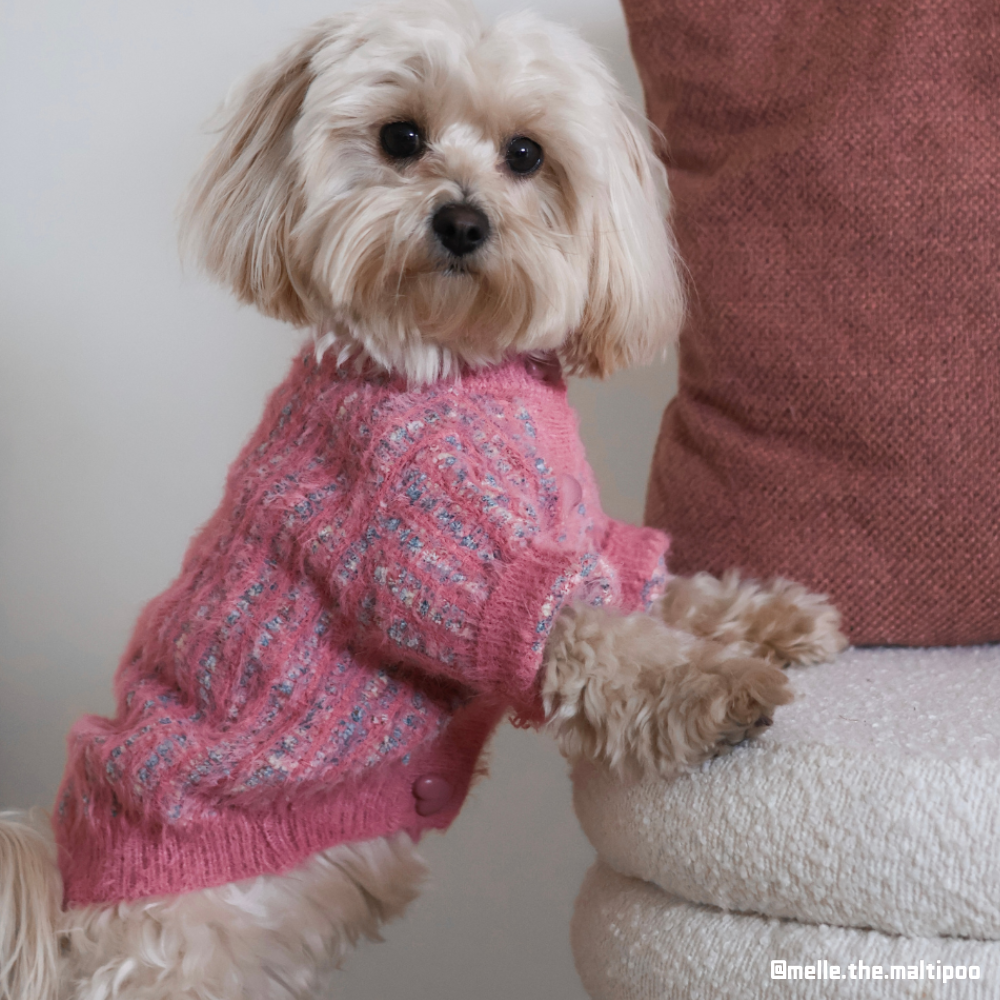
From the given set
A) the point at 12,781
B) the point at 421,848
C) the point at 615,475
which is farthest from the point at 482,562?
the point at 12,781

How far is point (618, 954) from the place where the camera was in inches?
33.5

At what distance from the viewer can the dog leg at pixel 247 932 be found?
0.91m

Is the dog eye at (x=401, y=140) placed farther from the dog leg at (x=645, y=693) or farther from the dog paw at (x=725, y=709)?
the dog paw at (x=725, y=709)

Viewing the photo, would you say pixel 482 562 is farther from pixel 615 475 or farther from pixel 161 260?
pixel 161 260

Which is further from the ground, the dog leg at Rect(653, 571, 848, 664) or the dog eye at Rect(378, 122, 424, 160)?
the dog eye at Rect(378, 122, 424, 160)

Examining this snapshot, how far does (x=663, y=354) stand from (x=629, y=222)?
7.8 inches

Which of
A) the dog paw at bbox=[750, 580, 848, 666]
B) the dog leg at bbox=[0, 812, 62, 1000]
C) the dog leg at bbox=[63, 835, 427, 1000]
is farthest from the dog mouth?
the dog leg at bbox=[0, 812, 62, 1000]

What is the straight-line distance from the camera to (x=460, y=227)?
0.93 meters

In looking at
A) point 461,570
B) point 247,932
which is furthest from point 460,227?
point 247,932

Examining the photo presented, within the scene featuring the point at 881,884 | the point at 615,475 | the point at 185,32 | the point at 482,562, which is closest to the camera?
the point at 881,884

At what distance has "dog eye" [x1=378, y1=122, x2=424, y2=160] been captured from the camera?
38.5 inches

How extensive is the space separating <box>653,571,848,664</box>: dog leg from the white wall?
61 cm

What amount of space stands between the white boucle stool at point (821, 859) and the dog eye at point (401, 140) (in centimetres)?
63

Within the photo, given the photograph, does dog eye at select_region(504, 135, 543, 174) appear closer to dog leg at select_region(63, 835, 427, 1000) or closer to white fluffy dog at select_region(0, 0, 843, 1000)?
white fluffy dog at select_region(0, 0, 843, 1000)
